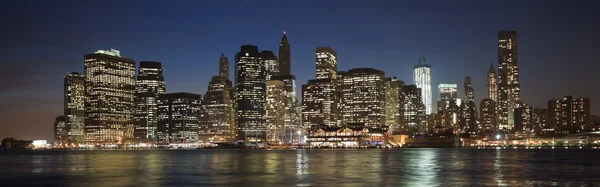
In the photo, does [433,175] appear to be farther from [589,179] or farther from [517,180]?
[589,179]

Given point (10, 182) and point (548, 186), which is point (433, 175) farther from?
point (10, 182)

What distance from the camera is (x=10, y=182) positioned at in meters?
66.0

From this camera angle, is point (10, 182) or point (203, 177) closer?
point (10, 182)

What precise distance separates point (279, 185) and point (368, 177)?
13499mm

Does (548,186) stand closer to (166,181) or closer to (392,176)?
(392,176)

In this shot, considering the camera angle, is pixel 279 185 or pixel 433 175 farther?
pixel 433 175

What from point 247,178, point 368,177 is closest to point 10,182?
point 247,178

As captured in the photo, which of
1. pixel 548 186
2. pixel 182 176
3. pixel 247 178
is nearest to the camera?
pixel 548 186

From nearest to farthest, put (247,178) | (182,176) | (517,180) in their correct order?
(517,180) → (247,178) → (182,176)

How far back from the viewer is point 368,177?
69.2 metres

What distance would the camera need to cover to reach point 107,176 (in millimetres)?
71500

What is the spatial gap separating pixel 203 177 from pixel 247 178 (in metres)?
6.26

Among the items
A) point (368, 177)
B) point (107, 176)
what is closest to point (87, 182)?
point (107, 176)

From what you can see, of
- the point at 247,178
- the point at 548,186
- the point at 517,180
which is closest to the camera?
the point at 548,186
